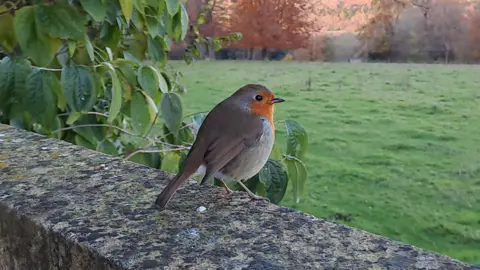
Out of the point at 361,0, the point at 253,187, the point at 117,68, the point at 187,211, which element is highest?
the point at 361,0

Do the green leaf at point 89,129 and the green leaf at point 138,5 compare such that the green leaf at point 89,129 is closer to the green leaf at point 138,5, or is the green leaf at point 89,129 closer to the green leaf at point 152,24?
the green leaf at point 152,24

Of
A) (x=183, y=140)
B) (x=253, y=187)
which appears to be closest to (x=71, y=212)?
(x=253, y=187)

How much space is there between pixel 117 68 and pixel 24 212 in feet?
2.11

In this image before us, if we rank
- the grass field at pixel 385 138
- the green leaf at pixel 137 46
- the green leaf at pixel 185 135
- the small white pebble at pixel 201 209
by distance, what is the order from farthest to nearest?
the grass field at pixel 385 138 < the green leaf at pixel 137 46 < the green leaf at pixel 185 135 < the small white pebble at pixel 201 209

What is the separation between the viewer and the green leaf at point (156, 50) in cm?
154

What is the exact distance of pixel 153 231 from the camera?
71cm

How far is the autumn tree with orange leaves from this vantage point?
5461mm

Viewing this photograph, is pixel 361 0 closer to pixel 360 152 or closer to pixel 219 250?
pixel 360 152

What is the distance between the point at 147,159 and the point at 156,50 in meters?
0.29

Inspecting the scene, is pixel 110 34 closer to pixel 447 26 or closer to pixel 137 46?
pixel 137 46

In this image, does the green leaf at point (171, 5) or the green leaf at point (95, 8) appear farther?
the green leaf at point (171, 5)

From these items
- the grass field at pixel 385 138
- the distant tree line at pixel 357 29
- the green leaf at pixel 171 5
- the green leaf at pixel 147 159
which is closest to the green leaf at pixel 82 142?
the green leaf at pixel 147 159

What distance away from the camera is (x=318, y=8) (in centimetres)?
596

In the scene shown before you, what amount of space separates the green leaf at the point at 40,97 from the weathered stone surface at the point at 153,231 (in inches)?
6.1
